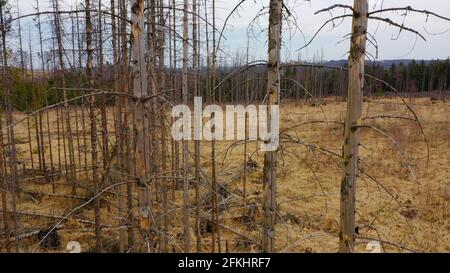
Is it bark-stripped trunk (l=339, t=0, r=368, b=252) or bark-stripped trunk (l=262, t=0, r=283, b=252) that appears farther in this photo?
bark-stripped trunk (l=262, t=0, r=283, b=252)

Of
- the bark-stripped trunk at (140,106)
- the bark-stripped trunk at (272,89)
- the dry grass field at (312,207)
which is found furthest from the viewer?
the dry grass field at (312,207)

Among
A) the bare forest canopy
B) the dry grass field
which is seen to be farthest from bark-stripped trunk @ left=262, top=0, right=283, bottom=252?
the dry grass field

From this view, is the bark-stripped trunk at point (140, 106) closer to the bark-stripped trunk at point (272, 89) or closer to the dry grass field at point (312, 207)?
the bark-stripped trunk at point (272, 89)

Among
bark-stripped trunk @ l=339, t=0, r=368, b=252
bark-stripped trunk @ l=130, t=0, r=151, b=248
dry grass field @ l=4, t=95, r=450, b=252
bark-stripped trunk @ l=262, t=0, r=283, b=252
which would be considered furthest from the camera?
dry grass field @ l=4, t=95, r=450, b=252

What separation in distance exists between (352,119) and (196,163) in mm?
4141

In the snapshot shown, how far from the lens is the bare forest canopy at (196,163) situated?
3113 millimetres

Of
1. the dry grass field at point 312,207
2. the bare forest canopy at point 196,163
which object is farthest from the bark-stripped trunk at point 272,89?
the dry grass field at point 312,207

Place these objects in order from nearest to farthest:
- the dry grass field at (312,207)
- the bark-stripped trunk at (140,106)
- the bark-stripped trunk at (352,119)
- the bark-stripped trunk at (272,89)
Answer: the bark-stripped trunk at (140,106)
the bark-stripped trunk at (352,119)
the bark-stripped trunk at (272,89)
the dry grass field at (312,207)

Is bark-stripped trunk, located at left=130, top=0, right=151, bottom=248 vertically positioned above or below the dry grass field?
above

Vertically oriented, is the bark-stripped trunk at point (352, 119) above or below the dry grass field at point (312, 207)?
above

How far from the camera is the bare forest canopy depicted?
311cm

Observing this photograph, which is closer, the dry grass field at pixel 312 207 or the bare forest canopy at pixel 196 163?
the bare forest canopy at pixel 196 163

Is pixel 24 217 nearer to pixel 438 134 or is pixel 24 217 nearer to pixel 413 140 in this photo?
pixel 413 140

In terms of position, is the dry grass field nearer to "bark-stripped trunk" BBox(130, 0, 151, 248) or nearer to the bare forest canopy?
the bare forest canopy
